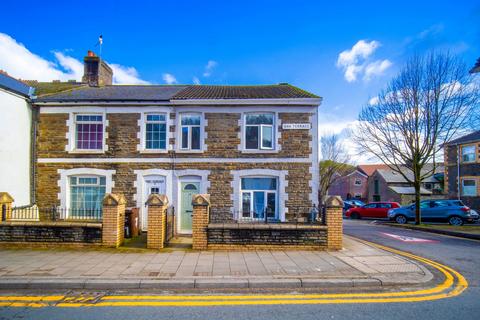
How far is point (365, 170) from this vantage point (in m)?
54.2

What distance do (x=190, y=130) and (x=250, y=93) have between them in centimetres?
363

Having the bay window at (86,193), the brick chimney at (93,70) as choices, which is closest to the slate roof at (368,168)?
the brick chimney at (93,70)

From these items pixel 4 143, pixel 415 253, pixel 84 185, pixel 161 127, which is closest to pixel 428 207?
pixel 415 253

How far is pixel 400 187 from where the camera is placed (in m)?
36.8

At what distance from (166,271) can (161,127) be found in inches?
294

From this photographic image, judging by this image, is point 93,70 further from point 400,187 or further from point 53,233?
point 400,187

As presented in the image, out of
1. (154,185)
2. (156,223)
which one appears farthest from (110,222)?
(154,185)

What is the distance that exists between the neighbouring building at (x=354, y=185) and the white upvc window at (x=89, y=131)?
146 feet

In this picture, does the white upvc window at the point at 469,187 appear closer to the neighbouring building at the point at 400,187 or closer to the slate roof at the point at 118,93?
the neighbouring building at the point at 400,187

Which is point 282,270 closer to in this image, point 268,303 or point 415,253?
point 268,303

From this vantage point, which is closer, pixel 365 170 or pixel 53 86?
pixel 53 86

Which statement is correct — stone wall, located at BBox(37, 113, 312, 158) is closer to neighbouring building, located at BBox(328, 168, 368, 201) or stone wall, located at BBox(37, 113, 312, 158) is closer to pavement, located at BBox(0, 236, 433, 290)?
pavement, located at BBox(0, 236, 433, 290)

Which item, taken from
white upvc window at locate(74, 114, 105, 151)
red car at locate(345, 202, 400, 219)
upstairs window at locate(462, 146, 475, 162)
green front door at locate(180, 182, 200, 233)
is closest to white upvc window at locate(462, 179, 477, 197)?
upstairs window at locate(462, 146, 475, 162)

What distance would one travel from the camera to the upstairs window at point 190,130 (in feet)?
40.2
